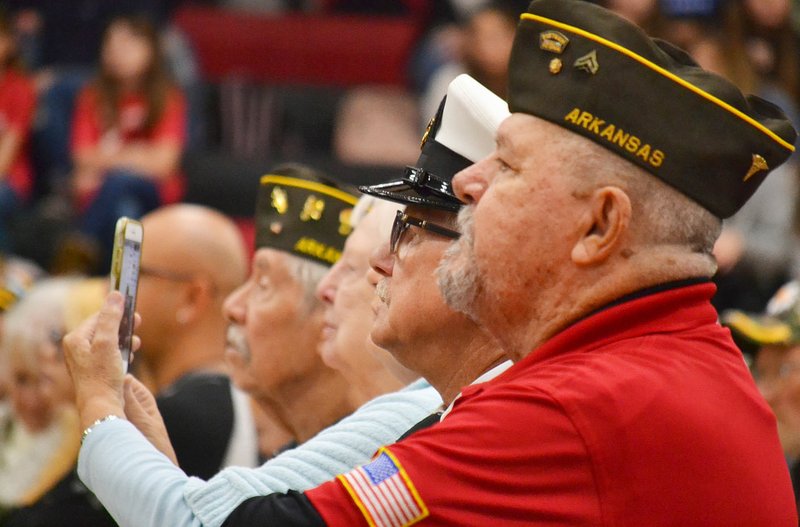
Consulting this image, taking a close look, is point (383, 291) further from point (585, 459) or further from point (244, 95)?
point (244, 95)

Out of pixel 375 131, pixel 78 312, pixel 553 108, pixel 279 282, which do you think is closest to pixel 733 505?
pixel 553 108

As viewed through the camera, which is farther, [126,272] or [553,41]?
[126,272]

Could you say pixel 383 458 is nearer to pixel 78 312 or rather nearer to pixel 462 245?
pixel 462 245

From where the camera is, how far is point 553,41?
1989 millimetres

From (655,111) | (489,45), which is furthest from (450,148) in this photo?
(489,45)

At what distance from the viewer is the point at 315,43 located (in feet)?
29.5

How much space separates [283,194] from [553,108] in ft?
6.30

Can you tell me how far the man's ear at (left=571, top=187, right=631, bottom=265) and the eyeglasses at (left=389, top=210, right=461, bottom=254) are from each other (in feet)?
1.51

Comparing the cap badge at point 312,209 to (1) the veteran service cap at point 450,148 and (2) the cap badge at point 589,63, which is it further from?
(2) the cap badge at point 589,63

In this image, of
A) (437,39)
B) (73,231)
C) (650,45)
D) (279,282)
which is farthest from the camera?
(437,39)

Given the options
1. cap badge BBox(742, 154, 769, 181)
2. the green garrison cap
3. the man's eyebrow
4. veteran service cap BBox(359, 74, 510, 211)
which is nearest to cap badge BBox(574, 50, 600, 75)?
the green garrison cap

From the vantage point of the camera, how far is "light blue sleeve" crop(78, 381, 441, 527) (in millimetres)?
1997

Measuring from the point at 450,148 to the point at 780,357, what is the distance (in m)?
2.37

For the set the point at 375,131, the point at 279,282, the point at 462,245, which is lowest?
the point at 375,131
